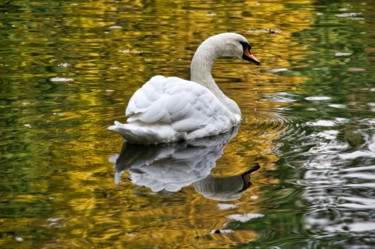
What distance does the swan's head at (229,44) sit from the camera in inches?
372

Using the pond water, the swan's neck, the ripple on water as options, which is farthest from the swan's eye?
the ripple on water

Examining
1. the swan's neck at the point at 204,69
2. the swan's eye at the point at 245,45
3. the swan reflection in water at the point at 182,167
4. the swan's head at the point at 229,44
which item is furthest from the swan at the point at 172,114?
the swan's eye at the point at 245,45

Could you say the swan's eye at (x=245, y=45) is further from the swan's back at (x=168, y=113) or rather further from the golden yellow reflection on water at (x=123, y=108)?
the swan's back at (x=168, y=113)

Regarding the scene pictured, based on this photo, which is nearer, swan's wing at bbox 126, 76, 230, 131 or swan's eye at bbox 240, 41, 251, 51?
swan's wing at bbox 126, 76, 230, 131

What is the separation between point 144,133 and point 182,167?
2.08 ft

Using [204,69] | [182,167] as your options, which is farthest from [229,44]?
[182,167]

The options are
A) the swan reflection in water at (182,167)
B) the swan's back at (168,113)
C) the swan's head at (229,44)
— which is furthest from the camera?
the swan's head at (229,44)

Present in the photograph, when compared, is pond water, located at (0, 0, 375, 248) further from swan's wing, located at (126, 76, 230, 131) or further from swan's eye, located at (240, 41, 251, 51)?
swan's eye, located at (240, 41, 251, 51)

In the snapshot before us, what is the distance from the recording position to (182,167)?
24.2 feet

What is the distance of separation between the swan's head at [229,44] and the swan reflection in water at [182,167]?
1239mm

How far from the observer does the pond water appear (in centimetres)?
580

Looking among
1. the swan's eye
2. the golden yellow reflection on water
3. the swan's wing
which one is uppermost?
the swan's eye

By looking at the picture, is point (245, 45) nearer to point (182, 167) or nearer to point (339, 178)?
point (182, 167)

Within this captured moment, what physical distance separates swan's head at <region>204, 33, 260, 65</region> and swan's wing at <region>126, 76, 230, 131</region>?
111 cm
